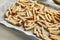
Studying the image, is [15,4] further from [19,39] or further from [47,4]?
[19,39]

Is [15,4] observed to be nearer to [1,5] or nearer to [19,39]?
[1,5]

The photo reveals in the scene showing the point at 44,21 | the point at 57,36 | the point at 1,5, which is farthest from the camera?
the point at 1,5

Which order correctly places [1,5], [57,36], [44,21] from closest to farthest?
[57,36] → [44,21] → [1,5]

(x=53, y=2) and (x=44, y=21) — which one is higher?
(x=53, y=2)

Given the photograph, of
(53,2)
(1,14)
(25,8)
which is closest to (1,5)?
(1,14)

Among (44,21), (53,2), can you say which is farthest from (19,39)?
(53,2)

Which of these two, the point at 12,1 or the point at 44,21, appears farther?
the point at 12,1
